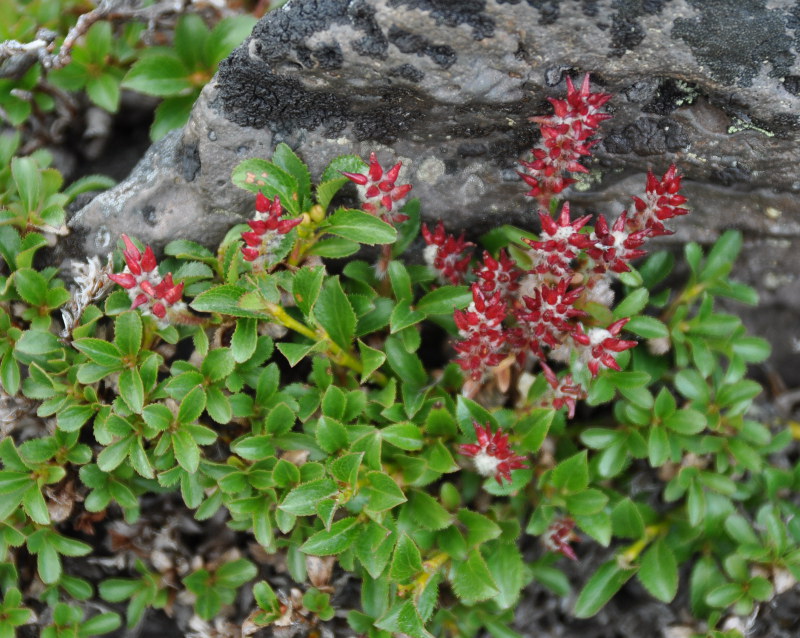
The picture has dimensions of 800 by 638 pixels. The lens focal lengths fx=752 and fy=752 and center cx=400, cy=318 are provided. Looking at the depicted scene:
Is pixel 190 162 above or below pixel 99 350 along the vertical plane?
above

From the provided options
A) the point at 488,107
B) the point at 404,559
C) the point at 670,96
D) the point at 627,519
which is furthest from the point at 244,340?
the point at 670,96

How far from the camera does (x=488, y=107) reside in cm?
274

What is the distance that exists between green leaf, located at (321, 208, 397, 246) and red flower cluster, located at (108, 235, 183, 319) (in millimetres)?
587

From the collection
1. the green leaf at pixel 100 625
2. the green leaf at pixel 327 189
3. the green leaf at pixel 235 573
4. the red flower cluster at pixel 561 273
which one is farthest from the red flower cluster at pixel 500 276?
the green leaf at pixel 100 625

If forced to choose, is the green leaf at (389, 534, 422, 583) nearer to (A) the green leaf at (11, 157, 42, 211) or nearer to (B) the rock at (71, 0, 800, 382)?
(B) the rock at (71, 0, 800, 382)

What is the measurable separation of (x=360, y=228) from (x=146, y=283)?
742 millimetres

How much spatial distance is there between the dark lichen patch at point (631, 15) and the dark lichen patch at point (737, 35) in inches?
3.8

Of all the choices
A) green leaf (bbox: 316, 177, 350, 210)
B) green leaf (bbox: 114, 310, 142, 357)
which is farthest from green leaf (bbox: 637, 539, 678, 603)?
green leaf (bbox: 114, 310, 142, 357)

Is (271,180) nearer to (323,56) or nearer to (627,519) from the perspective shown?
(323,56)

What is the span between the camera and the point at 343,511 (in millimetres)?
2803

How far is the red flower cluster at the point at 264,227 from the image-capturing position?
94.0 inches

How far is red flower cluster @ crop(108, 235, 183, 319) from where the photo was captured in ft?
8.19

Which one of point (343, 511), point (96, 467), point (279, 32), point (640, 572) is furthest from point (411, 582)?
point (279, 32)

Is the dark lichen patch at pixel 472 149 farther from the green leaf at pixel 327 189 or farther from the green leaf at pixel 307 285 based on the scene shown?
the green leaf at pixel 307 285
